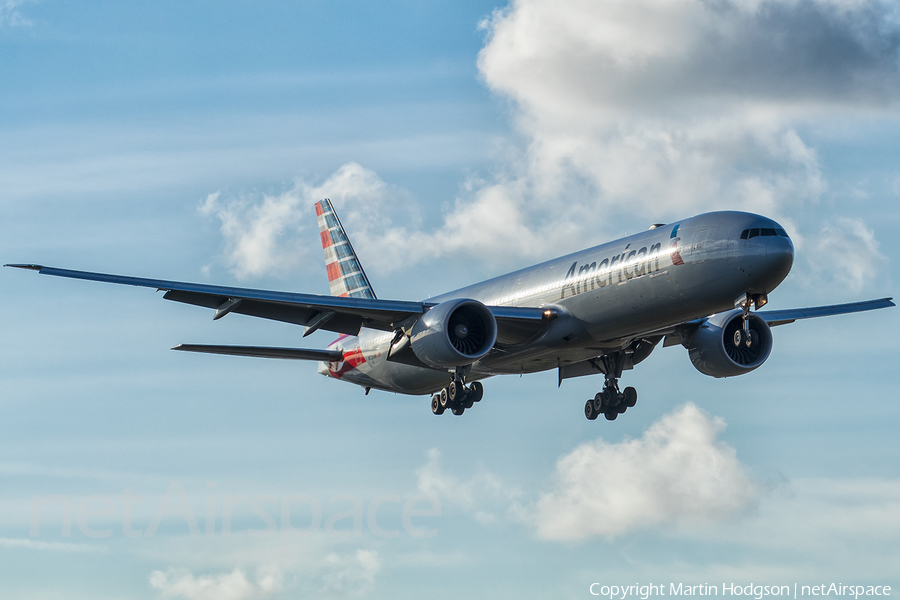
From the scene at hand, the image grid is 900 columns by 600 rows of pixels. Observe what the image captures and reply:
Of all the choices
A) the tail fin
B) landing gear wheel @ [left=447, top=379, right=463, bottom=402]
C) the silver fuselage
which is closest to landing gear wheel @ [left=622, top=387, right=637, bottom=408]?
the silver fuselage

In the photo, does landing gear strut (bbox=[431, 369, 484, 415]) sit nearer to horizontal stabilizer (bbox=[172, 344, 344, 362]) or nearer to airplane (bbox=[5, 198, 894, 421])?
airplane (bbox=[5, 198, 894, 421])

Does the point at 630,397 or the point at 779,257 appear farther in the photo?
the point at 630,397

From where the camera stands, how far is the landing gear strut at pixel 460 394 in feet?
131

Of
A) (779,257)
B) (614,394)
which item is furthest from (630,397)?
(779,257)

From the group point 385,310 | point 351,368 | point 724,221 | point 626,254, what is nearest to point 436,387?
point 351,368

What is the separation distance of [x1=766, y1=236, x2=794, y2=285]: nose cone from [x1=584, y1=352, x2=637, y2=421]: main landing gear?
10.3 m

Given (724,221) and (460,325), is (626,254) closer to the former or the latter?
(724,221)

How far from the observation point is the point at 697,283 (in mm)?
33094

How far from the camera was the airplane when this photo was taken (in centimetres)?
3303

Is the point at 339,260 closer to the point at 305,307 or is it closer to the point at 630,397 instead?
the point at 305,307

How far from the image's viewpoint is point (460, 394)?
131ft

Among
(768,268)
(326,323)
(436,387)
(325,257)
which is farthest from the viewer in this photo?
(325,257)

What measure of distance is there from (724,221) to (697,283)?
84.1 inches

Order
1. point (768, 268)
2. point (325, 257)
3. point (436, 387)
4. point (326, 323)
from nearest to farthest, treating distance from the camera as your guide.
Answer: point (768, 268)
point (326, 323)
point (436, 387)
point (325, 257)
